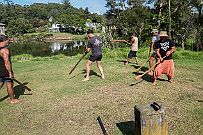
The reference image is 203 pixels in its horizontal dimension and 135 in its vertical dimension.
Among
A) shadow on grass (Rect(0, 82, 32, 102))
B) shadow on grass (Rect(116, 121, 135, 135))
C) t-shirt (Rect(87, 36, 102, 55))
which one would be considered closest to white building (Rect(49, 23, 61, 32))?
shadow on grass (Rect(0, 82, 32, 102))

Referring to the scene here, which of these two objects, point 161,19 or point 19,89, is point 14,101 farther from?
point 161,19

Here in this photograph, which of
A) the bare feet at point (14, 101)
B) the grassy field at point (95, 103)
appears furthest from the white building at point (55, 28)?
the bare feet at point (14, 101)

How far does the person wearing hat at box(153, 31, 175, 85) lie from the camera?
30.4 ft

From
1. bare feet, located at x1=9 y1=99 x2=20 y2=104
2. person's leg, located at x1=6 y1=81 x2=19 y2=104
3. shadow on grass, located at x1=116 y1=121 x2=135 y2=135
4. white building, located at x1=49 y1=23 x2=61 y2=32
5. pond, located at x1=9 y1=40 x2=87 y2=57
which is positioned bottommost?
pond, located at x1=9 y1=40 x2=87 y2=57

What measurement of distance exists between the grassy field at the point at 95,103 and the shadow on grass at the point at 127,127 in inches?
1.6

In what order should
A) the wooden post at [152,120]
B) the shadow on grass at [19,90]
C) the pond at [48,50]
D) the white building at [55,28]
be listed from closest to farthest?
the wooden post at [152,120]
the shadow on grass at [19,90]
the pond at [48,50]
the white building at [55,28]

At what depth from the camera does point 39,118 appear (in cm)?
708

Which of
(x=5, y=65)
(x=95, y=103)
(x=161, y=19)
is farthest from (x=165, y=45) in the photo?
(x=161, y=19)

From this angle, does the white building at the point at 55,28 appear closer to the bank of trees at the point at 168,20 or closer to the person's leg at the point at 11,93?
the bank of trees at the point at 168,20

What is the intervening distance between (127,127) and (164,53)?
386cm

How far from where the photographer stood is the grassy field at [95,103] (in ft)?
20.9

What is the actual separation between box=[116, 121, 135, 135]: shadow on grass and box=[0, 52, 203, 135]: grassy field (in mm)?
40

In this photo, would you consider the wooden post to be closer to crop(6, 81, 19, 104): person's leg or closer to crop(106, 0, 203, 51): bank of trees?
crop(6, 81, 19, 104): person's leg

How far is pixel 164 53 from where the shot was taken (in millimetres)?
9398
